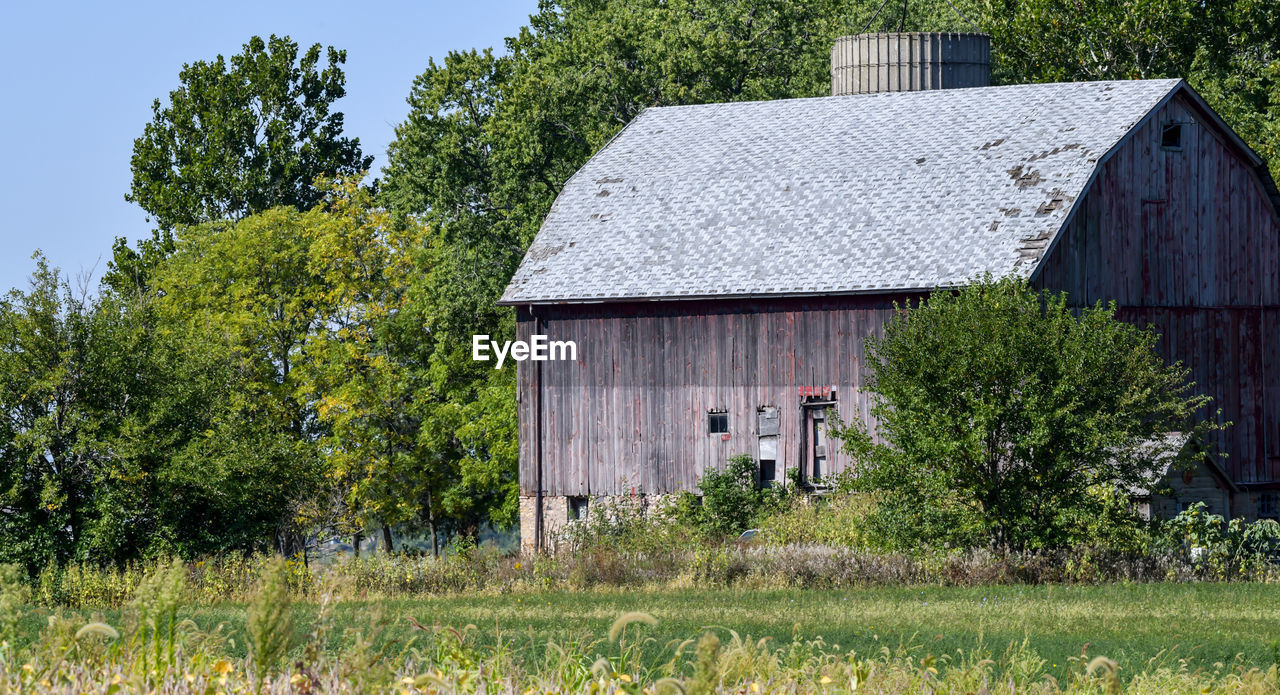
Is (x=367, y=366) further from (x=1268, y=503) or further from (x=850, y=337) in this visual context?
(x=1268, y=503)

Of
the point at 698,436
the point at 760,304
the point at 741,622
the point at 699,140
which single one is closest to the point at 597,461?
the point at 698,436

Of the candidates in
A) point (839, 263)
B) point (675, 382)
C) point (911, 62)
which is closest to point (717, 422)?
point (675, 382)

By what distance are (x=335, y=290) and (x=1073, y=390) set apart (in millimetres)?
25668

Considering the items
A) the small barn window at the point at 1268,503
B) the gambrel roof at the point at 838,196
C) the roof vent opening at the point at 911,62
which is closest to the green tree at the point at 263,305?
the gambrel roof at the point at 838,196

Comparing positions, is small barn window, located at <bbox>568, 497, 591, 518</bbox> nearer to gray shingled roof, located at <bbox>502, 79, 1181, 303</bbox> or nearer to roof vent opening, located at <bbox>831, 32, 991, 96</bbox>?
gray shingled roof, located at <bbox>502, 79, 1181, 303</bbox>

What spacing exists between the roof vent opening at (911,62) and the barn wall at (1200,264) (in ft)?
22.1

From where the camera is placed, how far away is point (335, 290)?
44531mm

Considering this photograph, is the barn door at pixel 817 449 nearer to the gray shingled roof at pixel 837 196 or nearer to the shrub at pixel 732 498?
the shrub at pixel 732 498

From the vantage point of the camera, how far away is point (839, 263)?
30.8 m

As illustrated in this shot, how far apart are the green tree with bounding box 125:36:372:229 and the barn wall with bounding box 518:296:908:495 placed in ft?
89.7

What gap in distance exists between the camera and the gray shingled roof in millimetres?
30344

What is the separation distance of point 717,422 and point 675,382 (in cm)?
112

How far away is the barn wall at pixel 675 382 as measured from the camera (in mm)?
31219

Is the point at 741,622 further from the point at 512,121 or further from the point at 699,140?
the point at 512,121
